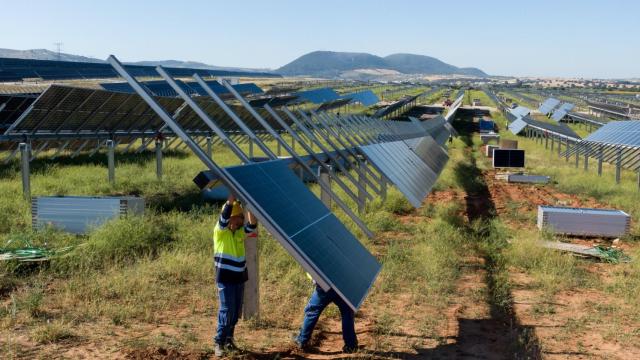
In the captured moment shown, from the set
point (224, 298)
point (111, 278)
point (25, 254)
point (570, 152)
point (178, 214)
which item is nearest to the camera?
point (224, 298)

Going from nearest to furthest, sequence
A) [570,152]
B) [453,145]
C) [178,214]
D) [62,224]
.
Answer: [62,224]
[178,214]
[570,152]
[453,145]

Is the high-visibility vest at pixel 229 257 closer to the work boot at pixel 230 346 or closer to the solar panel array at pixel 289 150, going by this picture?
the solar panel array at pixel 289 150

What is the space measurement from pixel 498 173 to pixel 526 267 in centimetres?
1955

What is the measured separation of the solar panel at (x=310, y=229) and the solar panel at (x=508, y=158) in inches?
964

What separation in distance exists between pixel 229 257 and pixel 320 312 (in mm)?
1422

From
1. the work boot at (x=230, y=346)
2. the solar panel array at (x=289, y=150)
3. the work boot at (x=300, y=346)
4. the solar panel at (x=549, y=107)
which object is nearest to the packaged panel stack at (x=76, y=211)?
the solar panel array at (x=289, y=150)

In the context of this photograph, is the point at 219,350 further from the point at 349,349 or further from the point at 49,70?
the point at 49,70

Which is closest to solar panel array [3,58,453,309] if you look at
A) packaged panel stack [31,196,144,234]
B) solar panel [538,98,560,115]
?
packaged panel stack [31,196,144,234]

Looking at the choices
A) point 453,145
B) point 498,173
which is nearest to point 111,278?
point 498,173

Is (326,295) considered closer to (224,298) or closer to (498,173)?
(224,298)

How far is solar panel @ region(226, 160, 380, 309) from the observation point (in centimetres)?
789

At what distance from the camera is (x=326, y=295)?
327 inches

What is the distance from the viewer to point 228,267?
321 inches

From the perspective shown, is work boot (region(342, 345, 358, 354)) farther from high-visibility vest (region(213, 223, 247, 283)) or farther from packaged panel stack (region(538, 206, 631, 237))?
packaged panel stack (region(538, 206, 631, 237))
